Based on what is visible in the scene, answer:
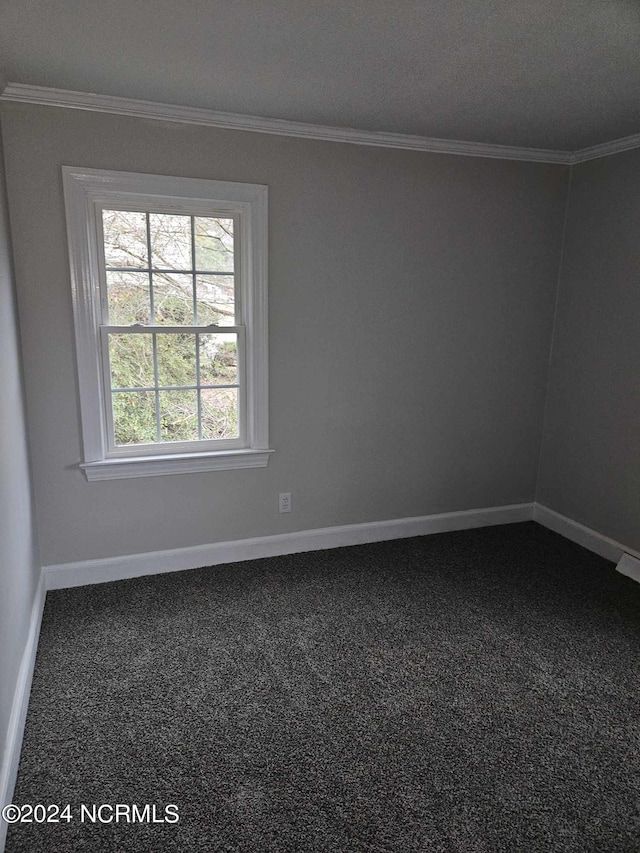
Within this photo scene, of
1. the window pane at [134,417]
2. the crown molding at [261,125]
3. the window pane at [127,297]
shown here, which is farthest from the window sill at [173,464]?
the crown molding at [261,125]

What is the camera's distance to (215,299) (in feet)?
9.87

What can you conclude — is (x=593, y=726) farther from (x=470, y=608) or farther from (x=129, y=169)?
(x=129, y=169)

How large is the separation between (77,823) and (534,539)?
296cm

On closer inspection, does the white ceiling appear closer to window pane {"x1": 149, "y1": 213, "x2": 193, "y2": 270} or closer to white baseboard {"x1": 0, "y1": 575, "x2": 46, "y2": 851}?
window pane {"x1": 149, "y1": 213, "x2": 193, "y2": 270}

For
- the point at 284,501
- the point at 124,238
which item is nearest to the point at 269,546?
the point at 284,501

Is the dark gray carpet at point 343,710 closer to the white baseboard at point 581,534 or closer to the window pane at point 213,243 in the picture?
the white baseboard at point 581,534

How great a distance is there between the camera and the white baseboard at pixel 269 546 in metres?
2.98

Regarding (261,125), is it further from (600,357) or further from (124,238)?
(600,357)

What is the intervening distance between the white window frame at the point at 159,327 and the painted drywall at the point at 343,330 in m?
0.06

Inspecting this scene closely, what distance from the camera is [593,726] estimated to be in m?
2.07

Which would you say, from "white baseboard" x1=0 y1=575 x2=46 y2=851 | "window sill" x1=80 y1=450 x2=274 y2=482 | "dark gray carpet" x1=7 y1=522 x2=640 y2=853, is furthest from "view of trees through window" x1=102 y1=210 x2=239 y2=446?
"white baseboard" x1=0 y1=575 x2=46 y2=851

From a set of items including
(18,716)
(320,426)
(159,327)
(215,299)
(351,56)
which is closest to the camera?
(18,716)

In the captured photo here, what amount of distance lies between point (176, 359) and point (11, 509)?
46.7 inches

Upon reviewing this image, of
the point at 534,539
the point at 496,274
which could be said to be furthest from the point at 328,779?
the point at 496,274
